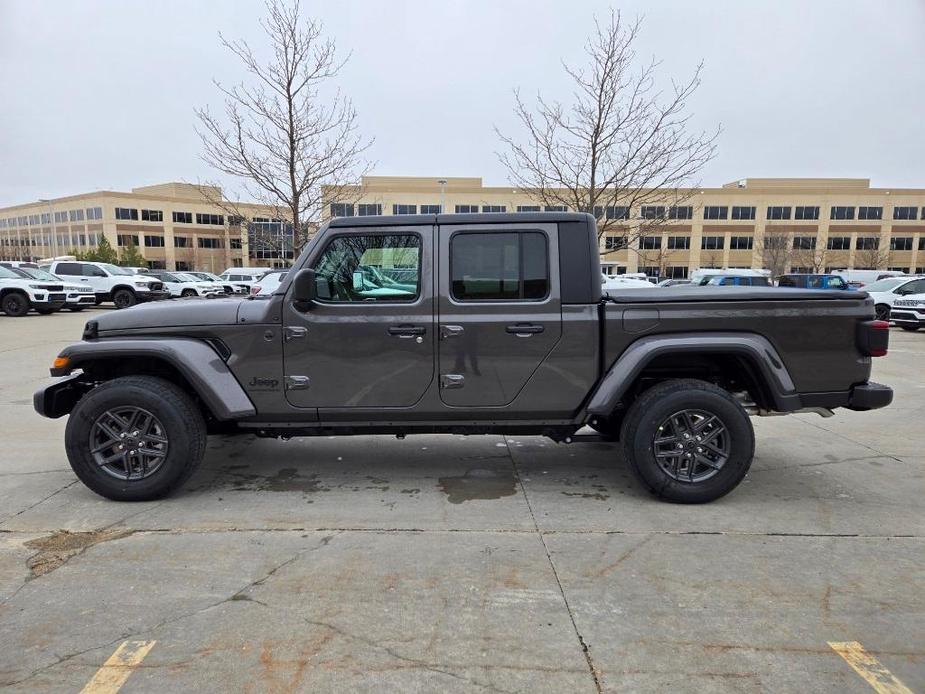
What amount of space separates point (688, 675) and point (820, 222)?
81.3 m

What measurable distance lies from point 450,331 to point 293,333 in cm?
105

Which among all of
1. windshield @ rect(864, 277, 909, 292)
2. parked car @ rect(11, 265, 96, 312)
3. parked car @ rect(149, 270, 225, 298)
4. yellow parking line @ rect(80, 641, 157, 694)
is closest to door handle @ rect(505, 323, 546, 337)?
yellow parking line @ rect(80, 641, 157, 694)

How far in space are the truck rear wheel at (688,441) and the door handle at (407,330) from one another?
1.55 metres

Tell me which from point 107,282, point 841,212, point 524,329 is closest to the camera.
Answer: point 524,329

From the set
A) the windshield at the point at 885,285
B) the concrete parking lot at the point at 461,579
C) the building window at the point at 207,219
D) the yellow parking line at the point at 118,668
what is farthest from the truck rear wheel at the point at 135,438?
the building window at the point at 207,219

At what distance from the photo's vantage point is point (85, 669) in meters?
2.36

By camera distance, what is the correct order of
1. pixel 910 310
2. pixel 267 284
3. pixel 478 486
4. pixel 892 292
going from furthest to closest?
pixel 892 292 < pixel 910 310 < pixel 267 284 < pixel 478 486

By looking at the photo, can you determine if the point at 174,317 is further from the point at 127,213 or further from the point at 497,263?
the point at 127,213

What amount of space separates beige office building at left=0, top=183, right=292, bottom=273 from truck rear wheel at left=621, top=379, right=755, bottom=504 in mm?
76933

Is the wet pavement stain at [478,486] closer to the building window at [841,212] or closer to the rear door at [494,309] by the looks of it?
the rear door at [494,309]

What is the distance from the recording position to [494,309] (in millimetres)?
3969

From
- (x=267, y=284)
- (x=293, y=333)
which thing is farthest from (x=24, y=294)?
(x=293, y=333)

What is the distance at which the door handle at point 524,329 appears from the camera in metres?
3.93

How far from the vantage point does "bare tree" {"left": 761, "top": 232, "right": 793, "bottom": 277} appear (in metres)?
60.3
